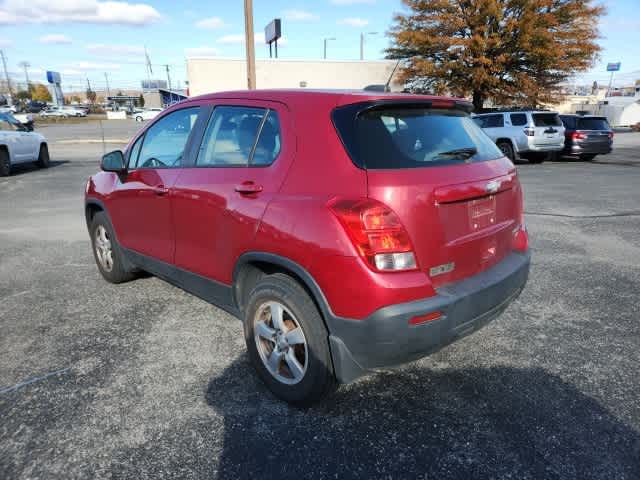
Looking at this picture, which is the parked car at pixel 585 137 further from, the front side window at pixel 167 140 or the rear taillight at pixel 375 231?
the rear taillight at pixel 375 231

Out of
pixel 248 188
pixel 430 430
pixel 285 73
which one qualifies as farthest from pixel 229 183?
pixel 285 73

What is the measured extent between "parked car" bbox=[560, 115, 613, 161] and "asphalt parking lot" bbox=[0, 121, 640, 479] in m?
13.2

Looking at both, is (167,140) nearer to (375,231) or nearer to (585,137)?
(375,231)

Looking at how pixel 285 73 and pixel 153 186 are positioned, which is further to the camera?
pixel 285 73

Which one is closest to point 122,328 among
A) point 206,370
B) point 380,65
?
point 206,370

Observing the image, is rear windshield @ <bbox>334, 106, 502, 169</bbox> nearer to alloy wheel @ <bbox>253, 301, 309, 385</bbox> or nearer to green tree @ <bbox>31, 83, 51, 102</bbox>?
alloy wheel @ <bbox>253, 301, 309, 385</bbox>

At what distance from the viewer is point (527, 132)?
15.0 m

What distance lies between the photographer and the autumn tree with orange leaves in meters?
23.2

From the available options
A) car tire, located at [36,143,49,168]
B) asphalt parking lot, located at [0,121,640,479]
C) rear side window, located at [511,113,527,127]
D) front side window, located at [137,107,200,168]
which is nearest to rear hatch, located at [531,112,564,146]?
rear side window, located at [511,113,527,127]

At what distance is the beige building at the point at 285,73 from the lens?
29698mm

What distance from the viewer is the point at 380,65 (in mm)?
32656

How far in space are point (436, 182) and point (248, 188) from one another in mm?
1066

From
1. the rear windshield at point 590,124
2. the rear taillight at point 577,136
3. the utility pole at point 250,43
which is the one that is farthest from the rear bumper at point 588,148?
the utility pole at point 250,43

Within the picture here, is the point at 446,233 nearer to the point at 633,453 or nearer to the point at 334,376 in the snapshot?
the point at 334,376
